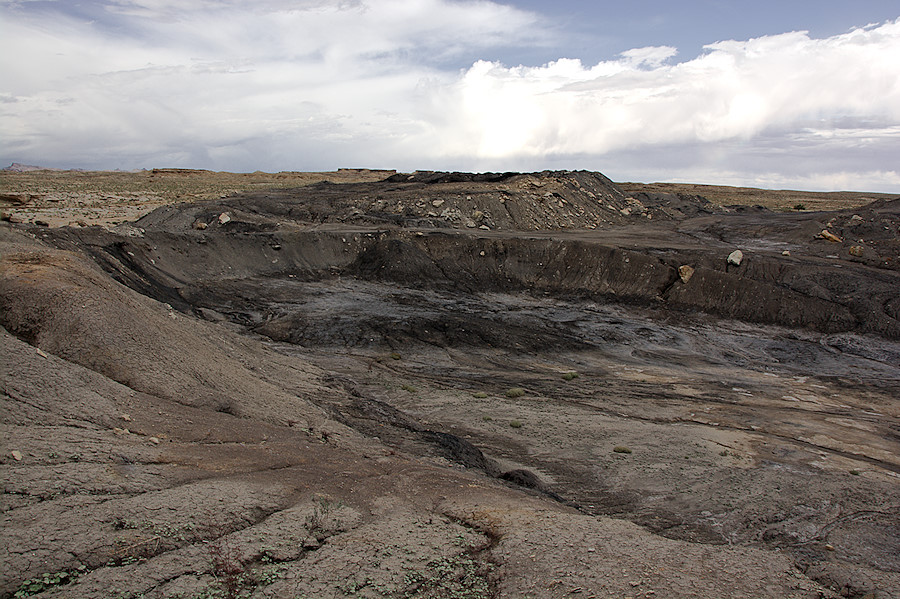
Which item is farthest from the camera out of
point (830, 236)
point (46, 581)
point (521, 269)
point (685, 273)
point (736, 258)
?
point (830, 236)

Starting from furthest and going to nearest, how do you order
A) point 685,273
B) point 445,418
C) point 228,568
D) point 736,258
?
point 736,258 → point 685,273 → point 445,418 → point 228,568

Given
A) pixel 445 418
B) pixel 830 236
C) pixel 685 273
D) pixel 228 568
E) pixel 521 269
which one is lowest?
pixel 445 418

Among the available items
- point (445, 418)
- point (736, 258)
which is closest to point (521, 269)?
point (736, 258)

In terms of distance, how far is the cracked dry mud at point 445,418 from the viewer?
4.81 meters

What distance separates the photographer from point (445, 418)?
12695 millimetres

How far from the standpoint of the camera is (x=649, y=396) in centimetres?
1511

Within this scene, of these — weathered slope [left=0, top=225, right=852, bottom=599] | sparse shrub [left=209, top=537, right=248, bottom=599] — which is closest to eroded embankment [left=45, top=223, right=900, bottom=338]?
weathered slope [left=0, top=225, right=852, bottom=599]

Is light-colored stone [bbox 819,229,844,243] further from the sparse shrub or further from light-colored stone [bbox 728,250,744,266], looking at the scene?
the sparse shrub

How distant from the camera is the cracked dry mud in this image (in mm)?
4809

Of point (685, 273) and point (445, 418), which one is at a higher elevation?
point (685, 273)

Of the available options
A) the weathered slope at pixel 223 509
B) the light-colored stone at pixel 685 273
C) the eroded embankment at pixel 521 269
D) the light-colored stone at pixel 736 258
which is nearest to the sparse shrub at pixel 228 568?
Answer: the weathered slope at pixel 223 509

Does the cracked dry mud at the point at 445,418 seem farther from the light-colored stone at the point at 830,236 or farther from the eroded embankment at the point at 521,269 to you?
the light-colored stone at the point at 830,236

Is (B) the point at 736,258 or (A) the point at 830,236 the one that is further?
(A) the point at 830,236

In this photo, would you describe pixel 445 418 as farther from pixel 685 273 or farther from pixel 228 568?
pixel 685 273
